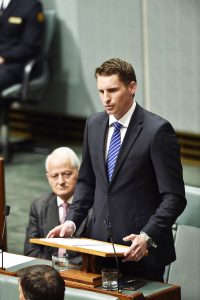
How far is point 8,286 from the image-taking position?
13.7ft

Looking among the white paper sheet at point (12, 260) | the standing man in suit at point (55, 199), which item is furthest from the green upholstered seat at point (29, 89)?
the white paper sheet at point (12, 260)

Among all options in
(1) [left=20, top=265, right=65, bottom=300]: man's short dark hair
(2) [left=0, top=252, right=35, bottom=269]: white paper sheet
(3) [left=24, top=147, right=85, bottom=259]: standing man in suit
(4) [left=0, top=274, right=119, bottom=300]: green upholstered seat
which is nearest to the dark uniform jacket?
(3) [left=24, top=147, right=85, bottom=259]: standing man in suit

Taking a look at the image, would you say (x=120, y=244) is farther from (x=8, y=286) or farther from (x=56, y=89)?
(x=56, y=89)

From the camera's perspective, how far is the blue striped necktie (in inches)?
171

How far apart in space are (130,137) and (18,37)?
5.15 m

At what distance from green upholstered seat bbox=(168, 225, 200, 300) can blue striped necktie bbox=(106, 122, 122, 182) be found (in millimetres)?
1027

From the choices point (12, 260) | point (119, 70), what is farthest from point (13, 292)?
point (119, 70)

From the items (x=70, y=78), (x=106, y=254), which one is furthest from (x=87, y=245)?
(x=70, y=78)

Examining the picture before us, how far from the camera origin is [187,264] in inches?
206

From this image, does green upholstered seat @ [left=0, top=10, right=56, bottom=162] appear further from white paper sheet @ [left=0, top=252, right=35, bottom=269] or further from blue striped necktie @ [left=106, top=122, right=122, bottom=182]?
blue striped necktie @ [left=106, top=122, right=122, bottom=182]

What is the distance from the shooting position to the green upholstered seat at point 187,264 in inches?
204

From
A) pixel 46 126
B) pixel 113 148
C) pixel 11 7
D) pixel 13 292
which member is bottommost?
pixel 13 292

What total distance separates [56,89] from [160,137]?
222 inches

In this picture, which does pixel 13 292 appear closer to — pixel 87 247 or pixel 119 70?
pixel 87 247
